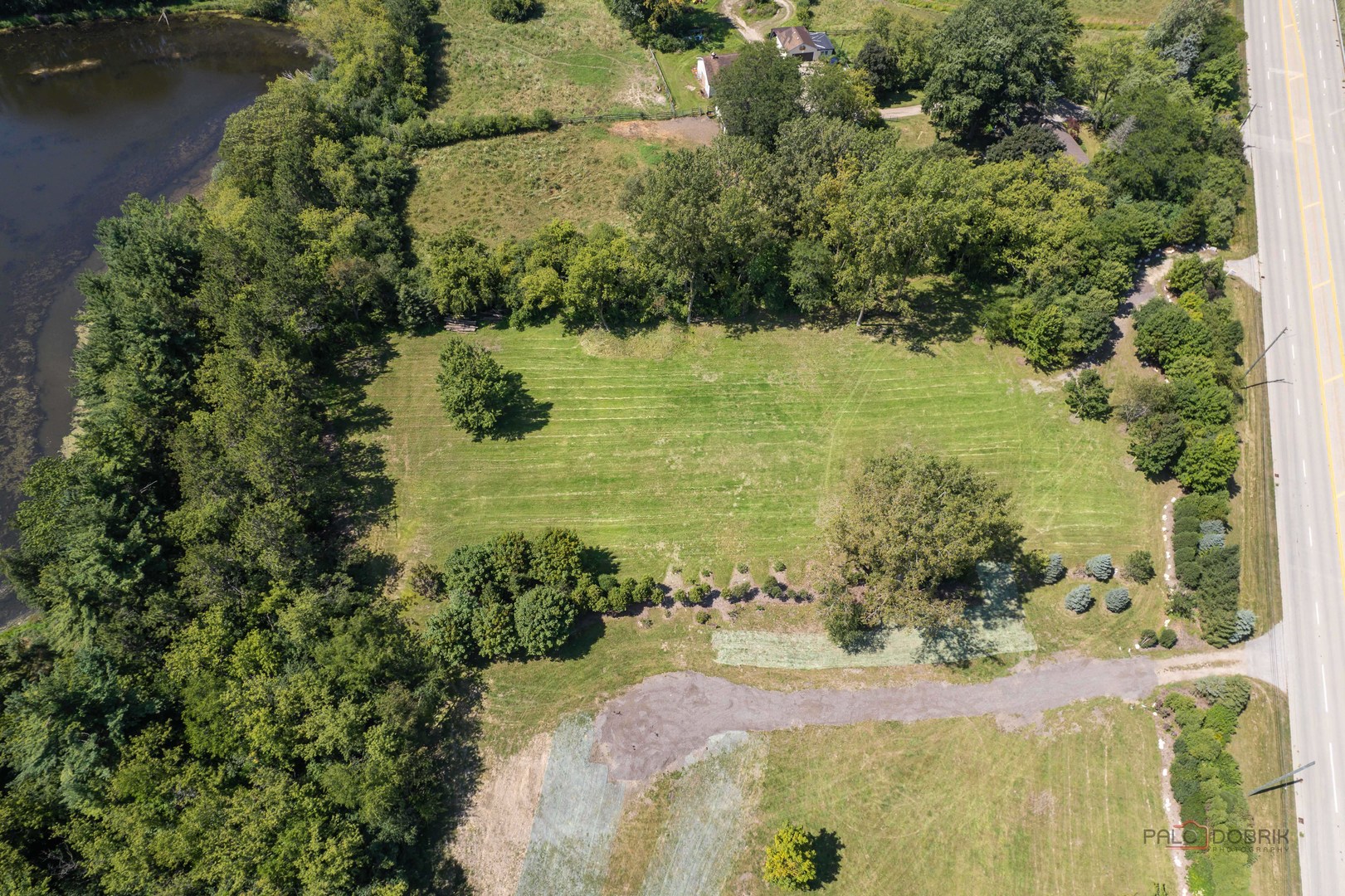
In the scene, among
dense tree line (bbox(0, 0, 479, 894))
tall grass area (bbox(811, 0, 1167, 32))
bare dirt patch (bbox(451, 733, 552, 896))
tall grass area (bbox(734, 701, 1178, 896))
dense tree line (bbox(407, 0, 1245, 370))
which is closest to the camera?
dense tree line (bbox(0, 0, 479, 894))

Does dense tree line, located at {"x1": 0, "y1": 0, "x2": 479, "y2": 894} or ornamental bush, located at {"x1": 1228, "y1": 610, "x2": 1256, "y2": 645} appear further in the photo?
ornamental bush, located at {"x1": 1228, "y1": 610, "x2": 1256, "y2": 645}

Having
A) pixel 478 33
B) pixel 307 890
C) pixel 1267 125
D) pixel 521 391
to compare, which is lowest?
pixel 307 890

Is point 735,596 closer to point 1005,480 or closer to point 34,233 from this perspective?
point 1005,480

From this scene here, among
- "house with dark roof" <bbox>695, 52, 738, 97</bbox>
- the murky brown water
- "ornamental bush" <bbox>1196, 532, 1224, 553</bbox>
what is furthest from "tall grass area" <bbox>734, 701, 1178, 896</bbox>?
"house with dark roof" <bbox>695, 52, 738, 97</bbox>

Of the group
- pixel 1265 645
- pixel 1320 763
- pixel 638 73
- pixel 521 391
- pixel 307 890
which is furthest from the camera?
pixel 638 73

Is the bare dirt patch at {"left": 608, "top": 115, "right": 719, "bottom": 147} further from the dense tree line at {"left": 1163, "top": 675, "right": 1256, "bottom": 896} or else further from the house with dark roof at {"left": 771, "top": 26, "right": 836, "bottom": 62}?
the dense tree line at {"left": 1163, "top": 675, "right": 1256, "bottom": 896}

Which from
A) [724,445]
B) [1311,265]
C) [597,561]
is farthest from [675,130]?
[1311,265]

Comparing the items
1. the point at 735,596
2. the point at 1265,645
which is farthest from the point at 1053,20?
the point at 735,596

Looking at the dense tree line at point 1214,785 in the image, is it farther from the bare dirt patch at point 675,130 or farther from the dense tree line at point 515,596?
the bare dirt patch at point 675,130
